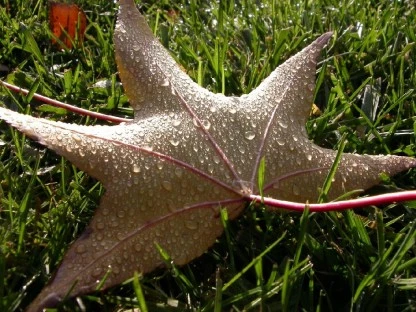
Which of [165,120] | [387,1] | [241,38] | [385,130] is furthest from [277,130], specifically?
[387,1]

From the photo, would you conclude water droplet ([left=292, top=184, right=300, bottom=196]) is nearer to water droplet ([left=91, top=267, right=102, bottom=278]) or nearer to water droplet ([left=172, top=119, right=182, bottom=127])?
water droplet ([left=172, top=119, right=182, bottom=127])

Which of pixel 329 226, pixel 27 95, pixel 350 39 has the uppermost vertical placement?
pixel 350 39

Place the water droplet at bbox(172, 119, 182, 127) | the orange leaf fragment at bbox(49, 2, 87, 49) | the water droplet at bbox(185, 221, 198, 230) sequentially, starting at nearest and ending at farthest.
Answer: the water droplet at bbox(185, 221, 198, 230), the water droplet at bbox(172, 119, 182, 127), the orange leaf fragment at bbox(49, 2, 87, 49)

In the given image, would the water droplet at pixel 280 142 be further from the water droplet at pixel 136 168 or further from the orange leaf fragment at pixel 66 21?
the orange leaf fragment at pixel 66 21

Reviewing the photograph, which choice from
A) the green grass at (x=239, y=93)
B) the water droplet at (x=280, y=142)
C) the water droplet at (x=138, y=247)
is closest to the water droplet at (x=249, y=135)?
the water droplet at (x=280, y=142)

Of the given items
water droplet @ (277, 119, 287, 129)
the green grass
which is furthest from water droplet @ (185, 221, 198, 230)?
water droplet @ (277, 119, 287, 129)

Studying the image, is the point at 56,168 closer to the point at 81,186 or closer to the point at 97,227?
the point at 81,186
